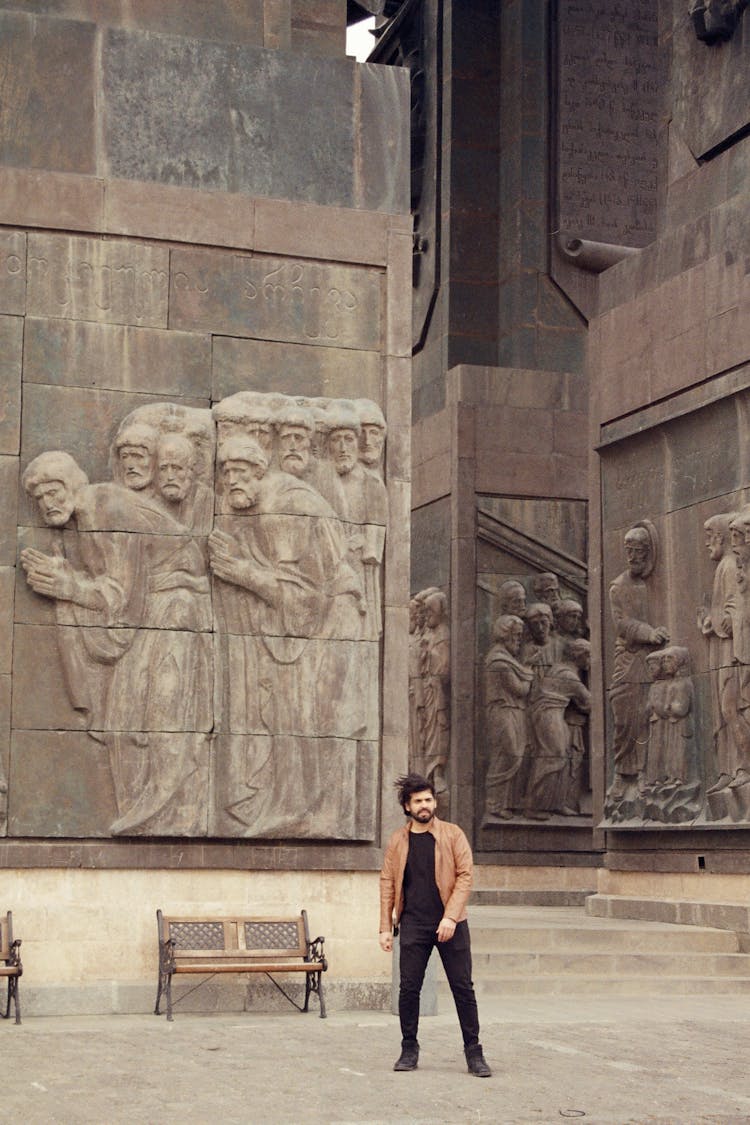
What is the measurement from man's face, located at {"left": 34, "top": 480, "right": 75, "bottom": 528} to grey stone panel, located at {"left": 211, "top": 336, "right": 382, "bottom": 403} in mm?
1452

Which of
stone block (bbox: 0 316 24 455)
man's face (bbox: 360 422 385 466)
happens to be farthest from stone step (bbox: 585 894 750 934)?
stone block (bbox: 0 316 24 455)

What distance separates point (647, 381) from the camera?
21516mm

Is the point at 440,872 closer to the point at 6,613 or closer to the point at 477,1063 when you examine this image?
the point at 477,1063

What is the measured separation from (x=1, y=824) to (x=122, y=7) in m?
6.47

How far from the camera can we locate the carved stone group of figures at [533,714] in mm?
26516

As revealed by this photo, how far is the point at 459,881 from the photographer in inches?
429

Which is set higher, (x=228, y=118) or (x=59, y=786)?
(x=228, y=118)

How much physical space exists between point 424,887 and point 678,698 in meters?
9.77

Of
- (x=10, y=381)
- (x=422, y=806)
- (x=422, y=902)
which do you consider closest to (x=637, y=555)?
(x=10, y=381)

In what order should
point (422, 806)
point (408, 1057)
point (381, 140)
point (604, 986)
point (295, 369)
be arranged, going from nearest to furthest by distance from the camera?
point (408, 1057) < point (422, 806) < point (295, 369) < point (381, 140) < point (604, 986)

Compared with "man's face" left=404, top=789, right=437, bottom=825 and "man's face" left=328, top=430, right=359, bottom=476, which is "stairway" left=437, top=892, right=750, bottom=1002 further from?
"man's face" left=404, top=789, right=437, bottom=825

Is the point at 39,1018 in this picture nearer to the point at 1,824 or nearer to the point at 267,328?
the point at 1,824

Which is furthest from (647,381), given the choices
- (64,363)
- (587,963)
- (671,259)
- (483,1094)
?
(483,1094)

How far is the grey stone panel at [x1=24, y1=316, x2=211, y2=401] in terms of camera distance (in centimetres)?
1441
